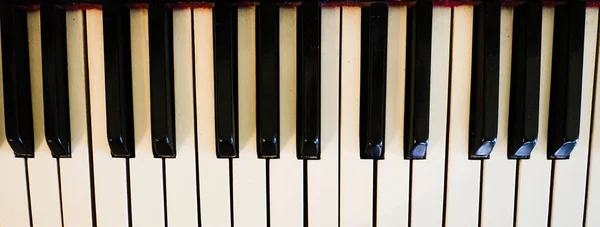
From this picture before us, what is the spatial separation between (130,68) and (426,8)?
39cm

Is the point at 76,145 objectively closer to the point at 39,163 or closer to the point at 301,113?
the point at 39,163

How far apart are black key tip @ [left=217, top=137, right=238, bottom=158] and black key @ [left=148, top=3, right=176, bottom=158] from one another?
7 cm

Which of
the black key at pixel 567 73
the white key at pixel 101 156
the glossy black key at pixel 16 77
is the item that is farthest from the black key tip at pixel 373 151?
the glossy black key at pixel 16 77

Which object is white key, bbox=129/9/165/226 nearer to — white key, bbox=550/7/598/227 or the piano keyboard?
the piano keyboard

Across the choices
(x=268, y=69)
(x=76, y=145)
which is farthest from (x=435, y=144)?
(x=76, y=145)

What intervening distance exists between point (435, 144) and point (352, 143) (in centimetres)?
11

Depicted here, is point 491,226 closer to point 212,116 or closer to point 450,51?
point 450,51

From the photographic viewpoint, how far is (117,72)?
64cm

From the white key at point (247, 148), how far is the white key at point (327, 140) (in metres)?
0.07

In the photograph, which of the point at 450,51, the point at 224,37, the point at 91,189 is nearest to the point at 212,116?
the point at 224,37

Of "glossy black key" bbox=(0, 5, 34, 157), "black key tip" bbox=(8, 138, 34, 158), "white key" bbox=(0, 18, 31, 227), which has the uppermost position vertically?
"glossy black key" bbox=(0, 5, 34, 157)

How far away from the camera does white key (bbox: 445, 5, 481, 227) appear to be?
645 millimetres

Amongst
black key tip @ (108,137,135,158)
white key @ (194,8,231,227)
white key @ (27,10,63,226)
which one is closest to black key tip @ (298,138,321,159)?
white key @ (194,8,231,227)

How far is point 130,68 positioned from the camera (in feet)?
2.16
